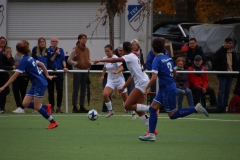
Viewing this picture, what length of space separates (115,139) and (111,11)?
15249 millimetres

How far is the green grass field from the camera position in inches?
502

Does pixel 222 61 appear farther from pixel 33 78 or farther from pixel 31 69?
pixel 31 69

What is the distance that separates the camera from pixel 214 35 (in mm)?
34219

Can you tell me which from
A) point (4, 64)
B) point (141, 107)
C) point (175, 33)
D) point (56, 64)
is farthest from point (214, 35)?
point (141, 107)

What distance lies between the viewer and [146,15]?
107 feet

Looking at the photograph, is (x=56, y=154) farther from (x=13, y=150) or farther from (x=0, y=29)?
(x=0, y=29)

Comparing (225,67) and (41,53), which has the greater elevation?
(41,53)

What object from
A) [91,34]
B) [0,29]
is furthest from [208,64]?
[0,29]

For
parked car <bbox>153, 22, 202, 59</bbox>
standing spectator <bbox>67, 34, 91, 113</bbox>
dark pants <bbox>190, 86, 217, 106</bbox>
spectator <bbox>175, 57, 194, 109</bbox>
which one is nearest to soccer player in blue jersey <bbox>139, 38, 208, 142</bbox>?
spectator <bbox>175, 57, 194, 109</bbox>

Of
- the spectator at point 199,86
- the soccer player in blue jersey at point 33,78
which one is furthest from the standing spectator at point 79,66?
the soccer player in blue jersey at point 33,78

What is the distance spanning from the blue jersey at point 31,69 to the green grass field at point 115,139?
1.02 m

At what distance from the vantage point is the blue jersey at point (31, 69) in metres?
16.7

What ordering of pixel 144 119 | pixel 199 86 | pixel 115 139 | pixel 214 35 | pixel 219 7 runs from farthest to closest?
1. pixel 219 7
2. pixel 214 35
3. pixel 199 86
4. pixel 144 119
5. pixel 115 139

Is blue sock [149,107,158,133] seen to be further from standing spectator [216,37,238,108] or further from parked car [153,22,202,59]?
parked car [153,22,202,59]
